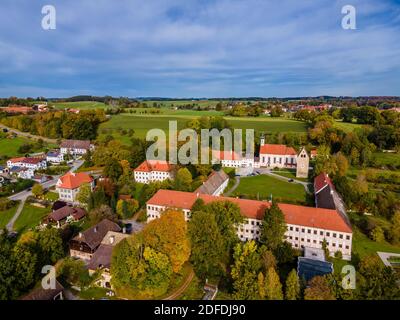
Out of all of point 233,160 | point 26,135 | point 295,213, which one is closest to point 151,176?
point 233,160

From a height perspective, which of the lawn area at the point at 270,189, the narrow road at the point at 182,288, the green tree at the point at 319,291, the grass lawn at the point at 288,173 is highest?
the grass lawn at the point at 288,173

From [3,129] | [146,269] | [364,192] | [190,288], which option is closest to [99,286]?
[146,269]

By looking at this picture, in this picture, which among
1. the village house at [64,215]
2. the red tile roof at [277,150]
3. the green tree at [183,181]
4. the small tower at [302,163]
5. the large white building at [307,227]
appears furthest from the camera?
the red tile roof at [277,150]

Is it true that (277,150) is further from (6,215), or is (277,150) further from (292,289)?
(6,215)

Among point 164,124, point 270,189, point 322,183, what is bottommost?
point 270,189

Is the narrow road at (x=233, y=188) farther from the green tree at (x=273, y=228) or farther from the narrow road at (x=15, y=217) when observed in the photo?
the narrow road at (x=15, y=217)

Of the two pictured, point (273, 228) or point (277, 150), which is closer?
point (273, 228)

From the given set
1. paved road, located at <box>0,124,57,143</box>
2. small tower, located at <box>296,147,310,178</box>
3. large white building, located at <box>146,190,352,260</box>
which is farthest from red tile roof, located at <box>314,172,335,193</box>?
paved road, located at <box>0,124,57,143</box>

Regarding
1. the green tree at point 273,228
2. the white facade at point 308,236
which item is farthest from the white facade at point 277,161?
the green tree at point 273,228
